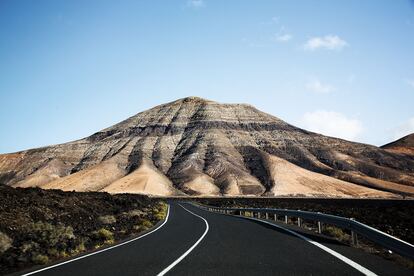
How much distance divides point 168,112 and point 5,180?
68.0 metres

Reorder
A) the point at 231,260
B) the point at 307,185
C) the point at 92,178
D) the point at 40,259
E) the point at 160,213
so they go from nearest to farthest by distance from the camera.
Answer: the point at 231,260 → the point at 40,259 → the point at 160,213 → the point at 307,185 → the point at 92,178

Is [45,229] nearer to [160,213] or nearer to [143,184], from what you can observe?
[160,213]

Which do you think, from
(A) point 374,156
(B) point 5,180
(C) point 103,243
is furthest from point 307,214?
(B) point 5,180

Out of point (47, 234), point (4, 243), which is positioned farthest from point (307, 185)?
point (4, 243)

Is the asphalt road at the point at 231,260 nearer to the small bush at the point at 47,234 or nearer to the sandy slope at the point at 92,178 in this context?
the small bush at the point at 47,234

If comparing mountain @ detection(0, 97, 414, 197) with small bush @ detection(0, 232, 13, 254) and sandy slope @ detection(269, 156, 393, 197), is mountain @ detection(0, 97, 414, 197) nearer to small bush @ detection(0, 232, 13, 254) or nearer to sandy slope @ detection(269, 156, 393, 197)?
sandy slope @ detection(269, 156, 393, 197)

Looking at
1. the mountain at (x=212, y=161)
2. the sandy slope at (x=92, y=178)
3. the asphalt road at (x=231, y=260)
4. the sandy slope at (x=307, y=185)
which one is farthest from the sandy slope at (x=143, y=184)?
the asphalt road at (x=231, y=260)

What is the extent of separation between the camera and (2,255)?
12.5 meters

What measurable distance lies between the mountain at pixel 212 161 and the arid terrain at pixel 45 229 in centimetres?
9994

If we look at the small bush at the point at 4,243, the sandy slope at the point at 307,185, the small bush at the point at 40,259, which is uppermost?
the small bush at the point at 4,243

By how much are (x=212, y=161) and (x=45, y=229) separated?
12963cm

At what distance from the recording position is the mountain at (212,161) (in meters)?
130

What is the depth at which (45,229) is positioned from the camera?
55.6 feet

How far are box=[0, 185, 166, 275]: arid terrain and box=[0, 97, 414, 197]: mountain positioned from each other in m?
99.9
